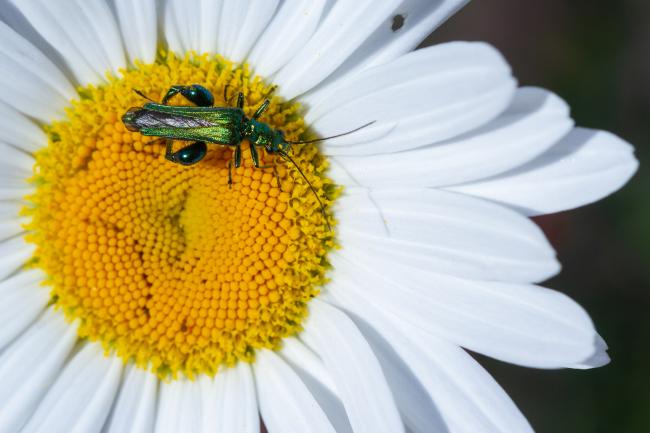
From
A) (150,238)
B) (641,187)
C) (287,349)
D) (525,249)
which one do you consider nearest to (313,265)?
(287,349)

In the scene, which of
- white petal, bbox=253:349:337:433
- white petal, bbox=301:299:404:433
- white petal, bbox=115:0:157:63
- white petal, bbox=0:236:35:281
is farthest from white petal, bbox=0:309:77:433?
white petal, bbox=115:0:157:63

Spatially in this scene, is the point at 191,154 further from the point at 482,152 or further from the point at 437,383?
the point at 437,383

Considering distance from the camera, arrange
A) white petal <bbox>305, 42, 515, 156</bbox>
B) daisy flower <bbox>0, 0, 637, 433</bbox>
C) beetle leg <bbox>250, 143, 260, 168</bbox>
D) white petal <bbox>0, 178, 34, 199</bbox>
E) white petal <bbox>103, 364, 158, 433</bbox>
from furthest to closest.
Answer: white petal <bbox>103, 364, 158, 433</bbox>
white petal <bbox>0, 178, 34, 199</bbox>
beetle leg <bbox>250, 143, 260, 168</bbox>
daisy flower <bbox>0, 0, 637, 433</bbox>
white petal <bbox>305, 42, 515, 156</bbox>

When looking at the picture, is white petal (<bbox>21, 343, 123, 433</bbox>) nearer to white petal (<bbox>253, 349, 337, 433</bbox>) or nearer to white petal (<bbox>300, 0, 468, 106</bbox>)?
white petal (<bbox>253, 349, 337, 433</bbox>)

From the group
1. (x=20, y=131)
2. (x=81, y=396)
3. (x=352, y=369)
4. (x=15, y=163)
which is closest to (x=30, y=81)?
(x=20, y=131)

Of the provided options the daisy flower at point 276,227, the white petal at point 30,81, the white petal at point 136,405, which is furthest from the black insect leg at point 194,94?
the white petal at point 136,405

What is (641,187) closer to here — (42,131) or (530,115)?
(530,115)

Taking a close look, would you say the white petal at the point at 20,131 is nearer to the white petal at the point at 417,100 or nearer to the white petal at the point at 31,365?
the white petal at the point at 31,365
